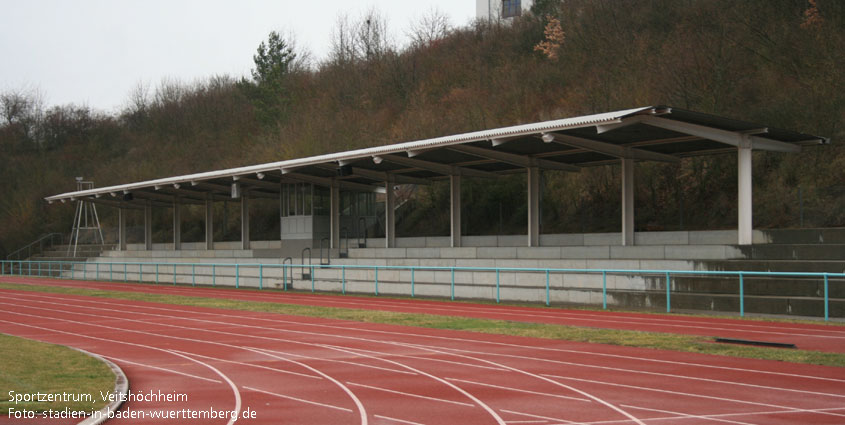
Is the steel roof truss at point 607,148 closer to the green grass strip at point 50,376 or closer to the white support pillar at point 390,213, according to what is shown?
the white support pillar at point 390,213

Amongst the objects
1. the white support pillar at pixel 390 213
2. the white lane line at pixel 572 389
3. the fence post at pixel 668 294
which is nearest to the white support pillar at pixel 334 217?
the white support pillar at pixel 390 213

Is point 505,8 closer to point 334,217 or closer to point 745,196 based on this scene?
point 334,217

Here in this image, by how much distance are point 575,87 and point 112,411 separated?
37448mm

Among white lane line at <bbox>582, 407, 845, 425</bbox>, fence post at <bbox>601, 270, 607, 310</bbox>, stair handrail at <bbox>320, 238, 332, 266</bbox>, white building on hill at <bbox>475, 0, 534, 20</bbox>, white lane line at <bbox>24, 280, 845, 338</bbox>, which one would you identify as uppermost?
white building on hill at <bbox>475, 0, 534, 20</bbox>

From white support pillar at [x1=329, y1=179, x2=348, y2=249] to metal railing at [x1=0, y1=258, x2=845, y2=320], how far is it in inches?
87.8

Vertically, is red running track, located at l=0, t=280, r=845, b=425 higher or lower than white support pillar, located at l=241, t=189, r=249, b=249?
lower

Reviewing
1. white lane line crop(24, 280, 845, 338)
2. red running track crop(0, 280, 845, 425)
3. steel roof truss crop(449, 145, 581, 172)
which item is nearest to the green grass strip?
red running track crop(0, 280, 845, 425)

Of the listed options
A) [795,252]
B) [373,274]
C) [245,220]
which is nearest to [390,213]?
[373,274]

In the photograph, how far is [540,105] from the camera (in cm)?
4394

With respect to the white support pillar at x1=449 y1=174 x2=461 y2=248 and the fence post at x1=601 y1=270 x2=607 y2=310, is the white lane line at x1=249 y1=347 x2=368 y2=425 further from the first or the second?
the white support pillar at x1=449 y1=174 x2=461 y2=248

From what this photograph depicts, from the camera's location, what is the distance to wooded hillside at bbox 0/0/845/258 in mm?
29703

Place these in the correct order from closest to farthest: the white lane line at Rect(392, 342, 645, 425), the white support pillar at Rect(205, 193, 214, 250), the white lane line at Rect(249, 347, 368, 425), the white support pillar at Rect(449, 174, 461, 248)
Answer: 1. the white lane line at Rect(392, 342, 645, 425)
2. the white lane line at Rect(249, 347, 368, 425)
3. the white support pillar at Rect(449, 174, 461, 248)
4. the white support pillar at Rect(205, 193, 214, 250)

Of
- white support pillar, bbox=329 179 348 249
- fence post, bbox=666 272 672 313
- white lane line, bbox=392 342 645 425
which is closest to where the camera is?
white lane line, bbox=392 342 645 425

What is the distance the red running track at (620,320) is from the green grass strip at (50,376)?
9658 mm
